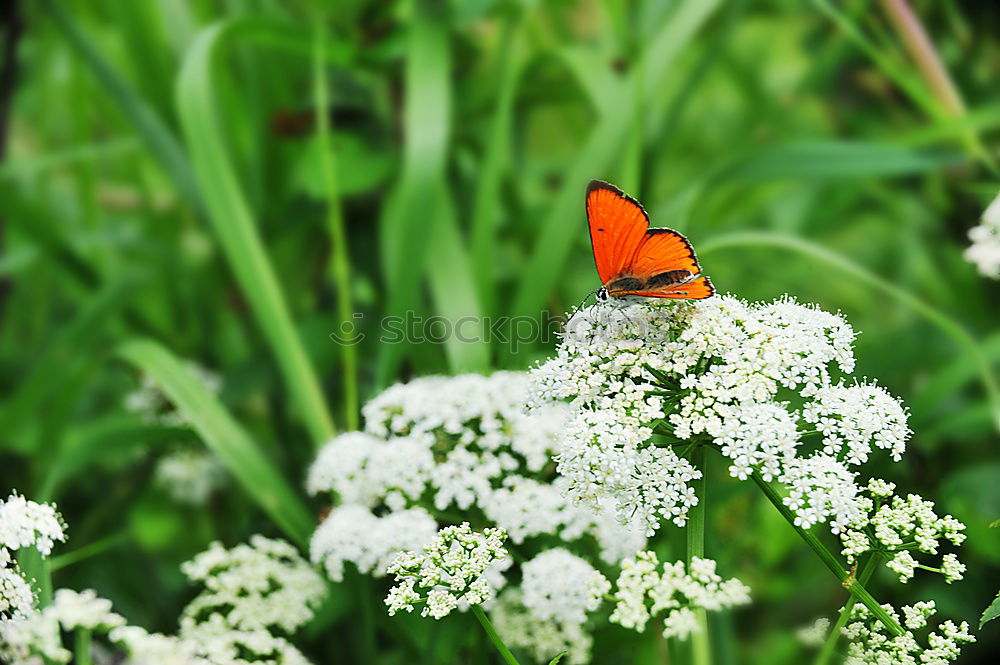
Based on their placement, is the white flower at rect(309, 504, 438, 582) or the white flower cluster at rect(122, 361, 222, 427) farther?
the white flower cluster at rect(122, 361, 222, 427)

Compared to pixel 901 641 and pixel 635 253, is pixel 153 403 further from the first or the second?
pixel 901 641

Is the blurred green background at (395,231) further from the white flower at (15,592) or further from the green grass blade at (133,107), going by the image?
the white flower at (15,592)

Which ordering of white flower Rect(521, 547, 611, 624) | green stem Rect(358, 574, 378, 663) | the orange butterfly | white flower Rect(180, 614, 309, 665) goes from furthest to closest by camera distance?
green stem Rect(358, 574, 378, 663) → white flower Rect(521, 547, 611, 624) → the orange butterfly → white flower Rect(180, 614, 309, 665)

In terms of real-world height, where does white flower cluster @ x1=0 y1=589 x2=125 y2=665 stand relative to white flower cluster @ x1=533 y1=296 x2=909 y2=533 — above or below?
below

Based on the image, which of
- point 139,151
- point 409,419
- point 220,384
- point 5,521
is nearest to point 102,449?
point 220,384

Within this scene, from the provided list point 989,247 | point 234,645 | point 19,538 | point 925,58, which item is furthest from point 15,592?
point 925,58

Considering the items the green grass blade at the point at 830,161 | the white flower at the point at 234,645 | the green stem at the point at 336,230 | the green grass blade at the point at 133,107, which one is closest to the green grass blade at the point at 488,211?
the green stem at the point at 336,230

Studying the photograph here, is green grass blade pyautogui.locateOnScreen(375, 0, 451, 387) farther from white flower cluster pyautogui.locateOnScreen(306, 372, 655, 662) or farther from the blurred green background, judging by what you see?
white flower cluster pyautogui.locateOnScreen(306, 372, 655, 662)

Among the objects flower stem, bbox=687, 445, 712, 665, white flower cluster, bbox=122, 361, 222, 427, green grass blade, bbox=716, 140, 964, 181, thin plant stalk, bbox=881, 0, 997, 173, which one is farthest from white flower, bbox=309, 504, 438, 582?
thin plant stalk, bbox=881, 0, 997, 173

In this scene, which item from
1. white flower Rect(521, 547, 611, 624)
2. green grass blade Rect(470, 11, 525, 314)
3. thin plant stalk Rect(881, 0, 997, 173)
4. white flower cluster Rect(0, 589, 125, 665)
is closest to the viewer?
white flower cluster Rect(0, 589, 125, 665)
